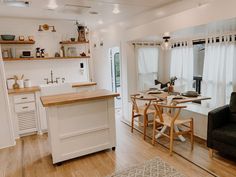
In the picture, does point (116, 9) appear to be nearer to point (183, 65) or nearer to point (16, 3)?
point (16, 3)

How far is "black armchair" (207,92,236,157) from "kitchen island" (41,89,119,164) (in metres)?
1.52

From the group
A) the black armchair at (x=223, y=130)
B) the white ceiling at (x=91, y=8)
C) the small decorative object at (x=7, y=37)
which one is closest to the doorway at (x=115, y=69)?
the white ceiling at (x=91, y=8)

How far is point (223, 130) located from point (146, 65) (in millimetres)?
2595

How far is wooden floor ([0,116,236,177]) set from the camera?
8.62 ft

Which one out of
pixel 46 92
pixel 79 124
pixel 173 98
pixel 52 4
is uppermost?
pixel 52 4

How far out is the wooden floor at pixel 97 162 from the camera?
263 cm

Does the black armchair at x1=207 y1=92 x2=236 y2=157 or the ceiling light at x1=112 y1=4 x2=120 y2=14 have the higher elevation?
the ceiling light at x1=112 y1=4 x2=120 y2=14

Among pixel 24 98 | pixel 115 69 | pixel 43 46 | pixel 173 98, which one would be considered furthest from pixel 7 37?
pixel 173 98

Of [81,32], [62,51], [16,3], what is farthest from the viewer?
[81,32]

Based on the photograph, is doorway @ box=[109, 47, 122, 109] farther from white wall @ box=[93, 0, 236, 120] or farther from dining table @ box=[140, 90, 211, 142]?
dining table @ box=[140, 90, 211, 142]

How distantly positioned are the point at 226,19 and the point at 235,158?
6.50ft

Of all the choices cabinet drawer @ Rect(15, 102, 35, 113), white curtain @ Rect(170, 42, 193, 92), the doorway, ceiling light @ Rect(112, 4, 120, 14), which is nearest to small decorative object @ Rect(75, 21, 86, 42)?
the doorway

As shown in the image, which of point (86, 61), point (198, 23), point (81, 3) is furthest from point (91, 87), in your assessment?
point (198, 23)

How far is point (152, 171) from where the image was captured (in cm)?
248
